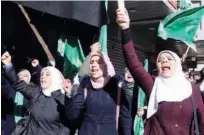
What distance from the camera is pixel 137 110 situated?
4.64 m

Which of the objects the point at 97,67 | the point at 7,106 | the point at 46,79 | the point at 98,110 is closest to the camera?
the point at 98,110

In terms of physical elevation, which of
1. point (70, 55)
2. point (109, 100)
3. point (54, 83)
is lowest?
point (109, 100)

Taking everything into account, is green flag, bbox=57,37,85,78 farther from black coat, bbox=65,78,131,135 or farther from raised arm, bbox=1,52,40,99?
black coat, bbox=65,78,131,135

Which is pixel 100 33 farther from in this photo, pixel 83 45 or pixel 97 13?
pixel 83 45

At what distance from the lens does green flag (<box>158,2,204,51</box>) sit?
5.91 meters

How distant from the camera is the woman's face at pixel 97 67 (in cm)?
377

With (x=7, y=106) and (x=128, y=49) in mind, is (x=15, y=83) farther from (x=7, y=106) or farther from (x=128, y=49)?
(x=128, y=49)

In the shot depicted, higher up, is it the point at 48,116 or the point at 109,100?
the point at 109,100

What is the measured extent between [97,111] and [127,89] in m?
0.59

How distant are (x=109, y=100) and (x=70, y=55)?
2.38 metres

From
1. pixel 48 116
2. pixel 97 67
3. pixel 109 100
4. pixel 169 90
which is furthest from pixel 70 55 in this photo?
pixel 169 90

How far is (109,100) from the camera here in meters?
3.78

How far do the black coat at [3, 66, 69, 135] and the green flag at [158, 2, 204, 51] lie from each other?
2.34 m

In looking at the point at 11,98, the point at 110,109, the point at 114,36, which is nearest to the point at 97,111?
the point at 110,109
